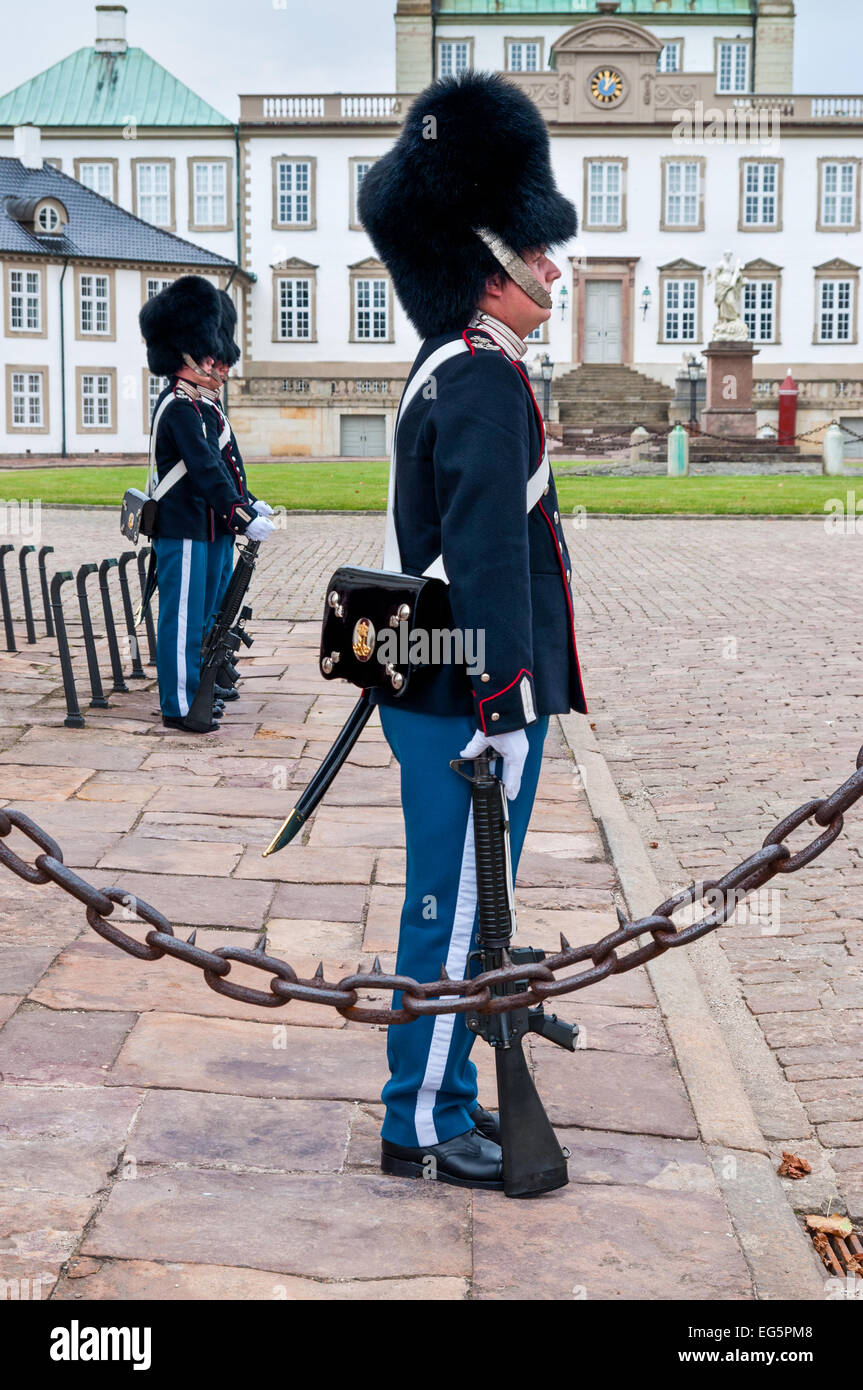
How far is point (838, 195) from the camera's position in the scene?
2104 inches

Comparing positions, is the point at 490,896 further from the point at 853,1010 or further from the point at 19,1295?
the point at 853,1010

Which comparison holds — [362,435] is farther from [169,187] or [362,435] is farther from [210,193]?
[169,187]

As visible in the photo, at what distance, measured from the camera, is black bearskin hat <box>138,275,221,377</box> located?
→ 26.4ft

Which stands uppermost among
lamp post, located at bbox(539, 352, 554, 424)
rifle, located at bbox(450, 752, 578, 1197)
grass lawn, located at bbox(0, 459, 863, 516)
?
lamp post, located at bbox(539, 352, 554, 424)

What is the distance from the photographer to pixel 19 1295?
2.76 m

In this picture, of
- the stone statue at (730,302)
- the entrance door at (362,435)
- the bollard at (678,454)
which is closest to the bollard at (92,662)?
the bollard at (678,454)

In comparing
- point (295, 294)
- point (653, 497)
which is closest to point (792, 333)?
point (295, 294)

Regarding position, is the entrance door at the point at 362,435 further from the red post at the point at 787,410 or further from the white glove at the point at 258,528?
the white glove at the point at 258,528

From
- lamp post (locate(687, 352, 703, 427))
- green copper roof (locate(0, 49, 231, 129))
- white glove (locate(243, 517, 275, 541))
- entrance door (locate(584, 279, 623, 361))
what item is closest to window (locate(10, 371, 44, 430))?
green copper roof (locate(0, 49, 231, 129))

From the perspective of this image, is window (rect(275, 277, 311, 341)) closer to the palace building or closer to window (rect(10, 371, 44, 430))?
the palace building

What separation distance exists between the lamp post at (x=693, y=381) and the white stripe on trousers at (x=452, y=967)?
1536 inches

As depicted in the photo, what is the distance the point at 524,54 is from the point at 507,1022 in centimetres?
6151

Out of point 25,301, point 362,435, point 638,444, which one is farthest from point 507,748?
point 25,301

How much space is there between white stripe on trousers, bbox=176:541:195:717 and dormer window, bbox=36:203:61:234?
43.9m
